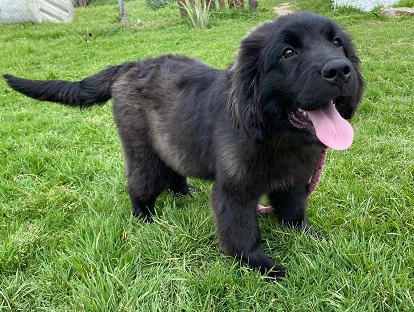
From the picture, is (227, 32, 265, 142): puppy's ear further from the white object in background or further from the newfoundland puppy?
the white object in background

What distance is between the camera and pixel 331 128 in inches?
77.0

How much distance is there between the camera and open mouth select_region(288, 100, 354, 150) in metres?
1.93

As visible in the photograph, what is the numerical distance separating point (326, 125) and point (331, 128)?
0.09ft

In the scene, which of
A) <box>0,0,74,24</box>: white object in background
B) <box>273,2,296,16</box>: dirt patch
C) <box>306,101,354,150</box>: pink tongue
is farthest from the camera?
<box>273,2,296,16</box>: dirt patch

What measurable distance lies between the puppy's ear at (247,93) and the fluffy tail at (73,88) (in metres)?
1.18

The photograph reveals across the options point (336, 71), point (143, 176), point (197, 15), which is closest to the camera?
point (336, 71)

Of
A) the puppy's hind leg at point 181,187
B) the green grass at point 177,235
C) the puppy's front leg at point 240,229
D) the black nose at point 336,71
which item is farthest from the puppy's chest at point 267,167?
the puppy's hind leg at point 181,187

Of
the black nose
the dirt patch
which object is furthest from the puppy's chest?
the dirt patch

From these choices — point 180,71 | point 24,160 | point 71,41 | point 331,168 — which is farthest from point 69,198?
point 71,41

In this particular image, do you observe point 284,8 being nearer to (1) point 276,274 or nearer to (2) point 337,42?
(2) point 337,42

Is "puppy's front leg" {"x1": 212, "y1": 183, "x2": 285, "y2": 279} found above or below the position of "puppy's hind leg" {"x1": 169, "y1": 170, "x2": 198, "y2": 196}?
above

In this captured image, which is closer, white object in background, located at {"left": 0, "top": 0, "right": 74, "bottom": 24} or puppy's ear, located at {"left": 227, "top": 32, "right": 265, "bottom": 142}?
puppy's ear, located at {"left": 227, "top": 32, "right": 265, "bottom": 142}

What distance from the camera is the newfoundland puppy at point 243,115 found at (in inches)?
77.7

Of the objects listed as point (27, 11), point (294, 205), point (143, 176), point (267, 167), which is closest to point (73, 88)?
point (143, 176)
